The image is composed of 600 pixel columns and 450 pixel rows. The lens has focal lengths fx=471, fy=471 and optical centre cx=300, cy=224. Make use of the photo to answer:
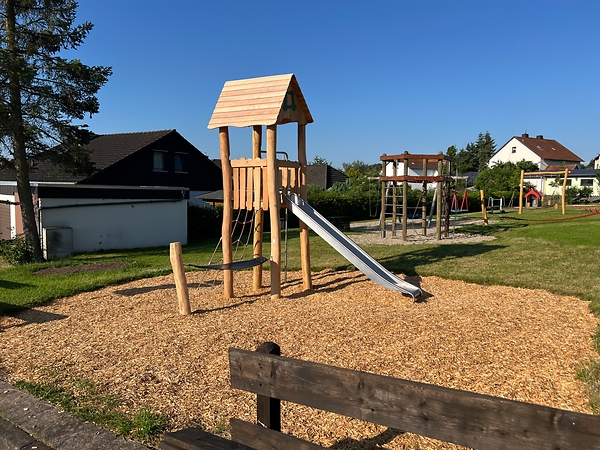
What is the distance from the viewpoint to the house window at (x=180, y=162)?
26.0 meters

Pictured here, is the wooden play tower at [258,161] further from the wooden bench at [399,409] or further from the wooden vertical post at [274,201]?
the wooden bench at [399,409]

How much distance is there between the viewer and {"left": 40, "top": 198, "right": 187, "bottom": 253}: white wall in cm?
1642

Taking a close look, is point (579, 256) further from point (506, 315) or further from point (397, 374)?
point (397, 374)

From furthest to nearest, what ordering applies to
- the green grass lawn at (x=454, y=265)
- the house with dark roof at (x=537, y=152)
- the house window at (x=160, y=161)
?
the house with dark roof at (x=537, y=152), the house window at (x=160, y=161), the green grass lawn at (x=454, y=265)

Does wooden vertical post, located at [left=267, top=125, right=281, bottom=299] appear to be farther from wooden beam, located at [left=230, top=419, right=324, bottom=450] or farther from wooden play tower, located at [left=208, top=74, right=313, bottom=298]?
wooden beam, located at [left=230, top=419, right=324, bottom=450]

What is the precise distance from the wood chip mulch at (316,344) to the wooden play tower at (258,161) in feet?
2.86

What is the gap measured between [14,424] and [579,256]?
38.3ft

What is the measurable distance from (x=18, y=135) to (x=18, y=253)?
3.48 metres

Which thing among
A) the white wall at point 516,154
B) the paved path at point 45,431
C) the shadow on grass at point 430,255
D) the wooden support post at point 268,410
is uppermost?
the white wall at point 516,154

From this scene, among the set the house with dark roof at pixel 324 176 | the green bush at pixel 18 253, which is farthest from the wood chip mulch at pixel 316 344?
the house with dark roof at pixel 324 176

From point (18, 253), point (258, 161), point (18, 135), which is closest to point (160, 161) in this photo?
point (18, 135)

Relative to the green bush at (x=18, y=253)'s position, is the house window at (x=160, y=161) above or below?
above

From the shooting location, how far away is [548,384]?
13.7ft

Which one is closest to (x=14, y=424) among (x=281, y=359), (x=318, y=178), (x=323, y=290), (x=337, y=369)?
(x=281, y=359)
